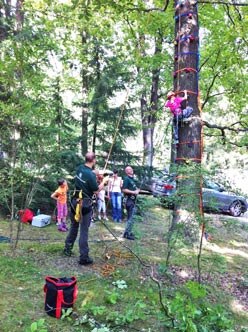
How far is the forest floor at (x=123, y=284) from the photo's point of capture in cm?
338

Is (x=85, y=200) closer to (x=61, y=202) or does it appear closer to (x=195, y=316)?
(x=195, y=316)

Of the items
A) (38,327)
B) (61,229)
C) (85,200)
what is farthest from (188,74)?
(61,229)

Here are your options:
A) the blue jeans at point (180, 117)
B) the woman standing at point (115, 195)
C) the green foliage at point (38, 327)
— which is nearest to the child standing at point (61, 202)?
the woman standing at point (115, 195)

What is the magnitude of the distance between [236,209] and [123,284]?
10438mm

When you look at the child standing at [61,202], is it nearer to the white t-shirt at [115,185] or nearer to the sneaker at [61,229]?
the sneaker at [61,229]

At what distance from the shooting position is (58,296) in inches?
137

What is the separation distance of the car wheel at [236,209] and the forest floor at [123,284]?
7.01 meters

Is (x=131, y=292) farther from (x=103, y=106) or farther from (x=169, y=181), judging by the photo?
(x=103, y=106)

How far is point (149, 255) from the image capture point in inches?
232

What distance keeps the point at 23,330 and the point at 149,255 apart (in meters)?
3.03

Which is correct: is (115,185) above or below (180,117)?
below

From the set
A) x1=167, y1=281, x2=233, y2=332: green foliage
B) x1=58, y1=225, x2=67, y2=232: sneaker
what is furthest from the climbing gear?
x1=58, y1=225, x2=67, y2=232: sneaker

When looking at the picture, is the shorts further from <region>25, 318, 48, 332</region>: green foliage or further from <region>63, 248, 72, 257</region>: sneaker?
<region>25, 318, 48, 332</region>: green foliage

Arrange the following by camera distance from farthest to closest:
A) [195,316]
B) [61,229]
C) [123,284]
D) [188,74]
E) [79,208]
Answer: [61,229]
[188,74]
[79,208]
[123,284]
[195,316]
